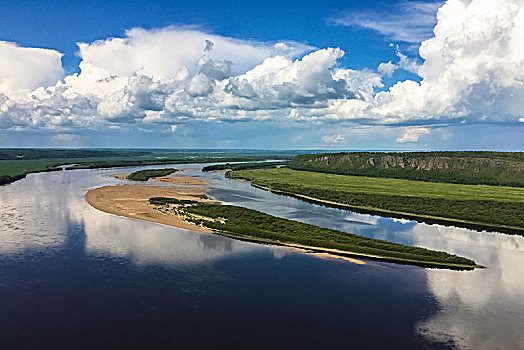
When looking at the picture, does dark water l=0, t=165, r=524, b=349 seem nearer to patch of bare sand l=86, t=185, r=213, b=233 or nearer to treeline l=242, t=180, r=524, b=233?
patch of bare sand l=86, t=185, r=213, b=233

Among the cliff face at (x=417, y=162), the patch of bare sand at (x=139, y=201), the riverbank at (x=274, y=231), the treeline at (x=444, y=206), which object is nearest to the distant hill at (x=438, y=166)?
the cliff face at (x=417, y=162)

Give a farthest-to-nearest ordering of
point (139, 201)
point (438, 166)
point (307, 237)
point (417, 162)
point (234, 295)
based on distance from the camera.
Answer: point (417, 162) < point (438, 166) < point (139, 201) < point (307, 237) < point (234, 295)

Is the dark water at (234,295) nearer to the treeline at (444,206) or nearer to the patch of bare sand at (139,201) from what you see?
the patch of bare sand at (139,201)

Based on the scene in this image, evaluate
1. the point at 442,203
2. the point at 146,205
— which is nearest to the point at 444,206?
the point at 442,203

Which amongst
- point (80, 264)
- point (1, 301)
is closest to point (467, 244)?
point (80, 264)

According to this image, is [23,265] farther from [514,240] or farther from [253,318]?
[514,240]

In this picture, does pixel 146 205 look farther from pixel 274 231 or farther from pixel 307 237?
pixel 307 237

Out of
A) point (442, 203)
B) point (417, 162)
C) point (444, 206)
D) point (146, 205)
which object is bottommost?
point (444, 206)
